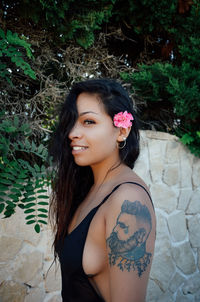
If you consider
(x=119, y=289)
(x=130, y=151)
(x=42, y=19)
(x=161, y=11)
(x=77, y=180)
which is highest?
(x=161, y=11)

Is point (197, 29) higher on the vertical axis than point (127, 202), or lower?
higher

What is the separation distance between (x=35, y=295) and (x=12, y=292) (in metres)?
0.26

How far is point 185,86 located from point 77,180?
2.18m

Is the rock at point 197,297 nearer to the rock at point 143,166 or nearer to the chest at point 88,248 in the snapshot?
the rock at point 143,166

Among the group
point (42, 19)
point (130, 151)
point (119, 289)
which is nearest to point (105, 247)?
point (119, 289)

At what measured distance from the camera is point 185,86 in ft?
11.2

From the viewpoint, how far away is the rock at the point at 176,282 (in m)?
3.56

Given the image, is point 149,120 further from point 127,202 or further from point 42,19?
point 127,202

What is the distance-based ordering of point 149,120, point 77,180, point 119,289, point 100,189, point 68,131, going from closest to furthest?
point 119,289 → point 100,189 → point 68,131 → point 77,180 → point 149,120

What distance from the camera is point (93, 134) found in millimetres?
1541

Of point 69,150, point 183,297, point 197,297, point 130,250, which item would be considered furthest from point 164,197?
point 130,250

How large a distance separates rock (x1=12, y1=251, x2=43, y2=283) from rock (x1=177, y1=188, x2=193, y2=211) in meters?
2.02

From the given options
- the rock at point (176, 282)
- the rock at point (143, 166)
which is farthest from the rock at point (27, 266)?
the rock at point (176, 282)

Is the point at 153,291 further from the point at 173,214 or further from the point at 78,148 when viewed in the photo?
the point at 78,148
